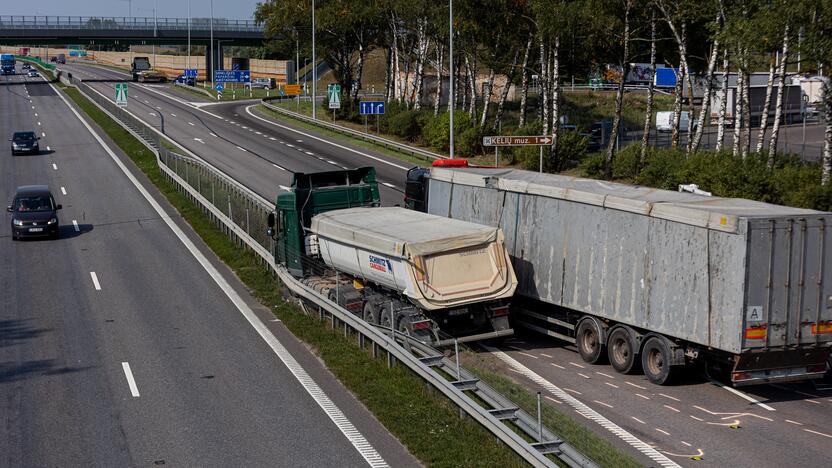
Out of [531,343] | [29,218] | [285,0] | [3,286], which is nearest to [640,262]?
[531,343]

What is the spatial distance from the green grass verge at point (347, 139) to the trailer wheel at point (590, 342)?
32.4m

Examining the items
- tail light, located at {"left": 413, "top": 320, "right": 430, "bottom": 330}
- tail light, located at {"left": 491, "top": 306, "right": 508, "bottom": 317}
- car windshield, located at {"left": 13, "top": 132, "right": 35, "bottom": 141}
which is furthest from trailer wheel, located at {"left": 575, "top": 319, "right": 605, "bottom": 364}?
car windshield, located at {"left": 13, "top": 132, "right": 35, "bottom": 141}

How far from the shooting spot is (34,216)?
33.0 metres

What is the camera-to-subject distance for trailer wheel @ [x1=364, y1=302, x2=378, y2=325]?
68.9 ft

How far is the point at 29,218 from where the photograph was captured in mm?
32844

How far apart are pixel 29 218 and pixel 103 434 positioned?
20085mm

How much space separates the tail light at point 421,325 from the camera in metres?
19.3

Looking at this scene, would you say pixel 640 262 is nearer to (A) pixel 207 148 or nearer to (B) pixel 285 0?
(A) pixel 207 148

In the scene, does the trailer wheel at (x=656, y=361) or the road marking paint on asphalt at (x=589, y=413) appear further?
the trailer wheel at (x=656, y=361)

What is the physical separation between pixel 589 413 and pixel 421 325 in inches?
174

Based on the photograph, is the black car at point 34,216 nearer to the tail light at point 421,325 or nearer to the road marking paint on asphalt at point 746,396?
the tail light at point 421,325

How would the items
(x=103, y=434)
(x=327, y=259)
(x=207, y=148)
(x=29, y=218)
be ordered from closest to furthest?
(x=103, y=434) < (x=327, y=259) < (x=29, y=218) < (x=207, y=148)

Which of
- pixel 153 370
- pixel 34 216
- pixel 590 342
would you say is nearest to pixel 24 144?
pixel 34 216

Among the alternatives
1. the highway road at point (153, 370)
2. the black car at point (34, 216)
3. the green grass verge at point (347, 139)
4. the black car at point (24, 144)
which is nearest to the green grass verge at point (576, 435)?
the highway road at point (153, 370)
